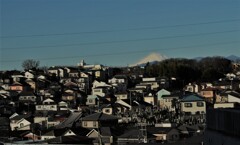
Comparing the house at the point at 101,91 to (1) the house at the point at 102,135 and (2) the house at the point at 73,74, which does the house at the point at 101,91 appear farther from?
(1) the house at the point at 102,135

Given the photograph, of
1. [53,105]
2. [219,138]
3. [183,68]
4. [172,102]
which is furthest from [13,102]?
[219,138]

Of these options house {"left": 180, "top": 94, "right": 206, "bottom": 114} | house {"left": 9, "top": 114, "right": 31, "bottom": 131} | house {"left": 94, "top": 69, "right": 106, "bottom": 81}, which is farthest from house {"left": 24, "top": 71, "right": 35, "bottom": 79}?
house {"left": 180, "top": 94, "right": 206, "bottom": 114}

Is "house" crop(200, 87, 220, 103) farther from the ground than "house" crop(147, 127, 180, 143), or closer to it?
farther from the ground

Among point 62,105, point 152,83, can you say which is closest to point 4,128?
point 62,105

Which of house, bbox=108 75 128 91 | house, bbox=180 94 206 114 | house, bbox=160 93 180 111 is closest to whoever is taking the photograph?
house, bbox=180 94 206 114

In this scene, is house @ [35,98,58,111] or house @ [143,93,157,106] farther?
house @ [143,93,157,106]

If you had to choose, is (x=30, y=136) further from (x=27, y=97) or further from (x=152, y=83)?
(x=152, y=83)

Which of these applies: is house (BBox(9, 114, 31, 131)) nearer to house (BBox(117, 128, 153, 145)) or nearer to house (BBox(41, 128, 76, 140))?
house (BBox(41, 128, 76, 140))

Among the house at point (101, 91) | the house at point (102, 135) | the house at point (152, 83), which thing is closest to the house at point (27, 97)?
the house at point (101, 91)

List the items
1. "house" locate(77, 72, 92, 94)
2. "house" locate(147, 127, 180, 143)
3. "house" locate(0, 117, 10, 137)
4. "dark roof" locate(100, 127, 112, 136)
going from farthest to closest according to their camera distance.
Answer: "house" locate(77, 72, 92, 94)
"house" locate(0, 117, 10, 137)
"dark roof" locate(100, 127, 112, 136)
"house" locate(147, 127, 180, 143)
